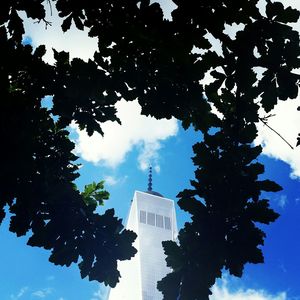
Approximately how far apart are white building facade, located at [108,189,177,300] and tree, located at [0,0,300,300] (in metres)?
84.1

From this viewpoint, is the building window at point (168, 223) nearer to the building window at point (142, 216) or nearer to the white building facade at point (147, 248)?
the white building facade at point (147, 248)

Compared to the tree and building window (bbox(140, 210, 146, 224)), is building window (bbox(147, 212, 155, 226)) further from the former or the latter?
the tree

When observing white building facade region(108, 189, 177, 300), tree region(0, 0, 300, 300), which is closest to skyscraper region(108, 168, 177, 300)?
white building facade region(108, 189, 177, 300)

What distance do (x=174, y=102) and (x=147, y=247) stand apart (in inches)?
3778

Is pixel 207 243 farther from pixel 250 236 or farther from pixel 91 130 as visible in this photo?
pixel 91 130

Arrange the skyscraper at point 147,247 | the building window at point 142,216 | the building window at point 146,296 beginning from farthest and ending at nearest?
the building window at point 142,216, the skyscraper at point 147,247, the building window at point 146,296

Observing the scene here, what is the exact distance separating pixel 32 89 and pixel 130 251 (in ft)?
7.18

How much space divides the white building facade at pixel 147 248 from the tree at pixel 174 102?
276 ft

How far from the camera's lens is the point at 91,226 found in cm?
431

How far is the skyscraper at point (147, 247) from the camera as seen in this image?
285ft

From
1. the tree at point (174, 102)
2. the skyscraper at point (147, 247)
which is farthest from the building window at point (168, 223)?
the tree at point (174, 102)

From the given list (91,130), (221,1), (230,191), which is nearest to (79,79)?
(91,130)

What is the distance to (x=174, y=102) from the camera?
3.49 metres

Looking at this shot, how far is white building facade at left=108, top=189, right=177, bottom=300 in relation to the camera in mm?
86812
